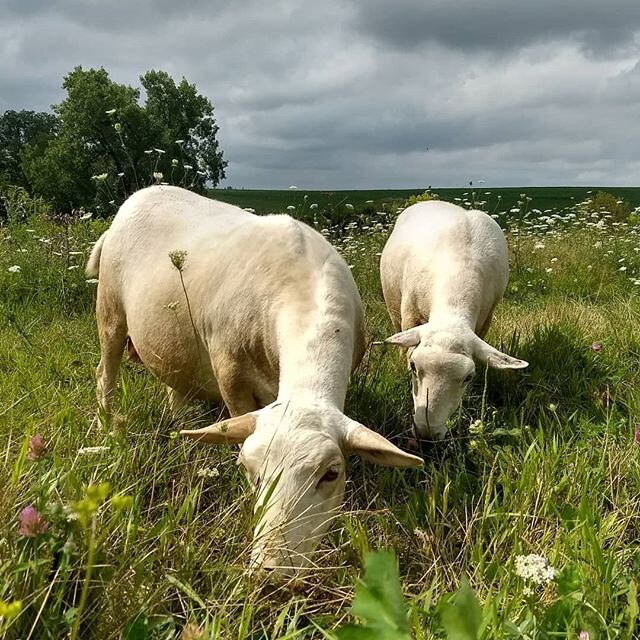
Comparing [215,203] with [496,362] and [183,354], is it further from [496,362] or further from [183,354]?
[496,362]

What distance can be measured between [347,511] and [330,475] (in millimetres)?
340

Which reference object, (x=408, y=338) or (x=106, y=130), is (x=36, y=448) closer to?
(x=408, y=338)

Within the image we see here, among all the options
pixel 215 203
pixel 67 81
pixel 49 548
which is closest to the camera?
pixel 49 548

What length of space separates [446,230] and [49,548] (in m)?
4.57

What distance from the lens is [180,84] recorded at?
1549 inches

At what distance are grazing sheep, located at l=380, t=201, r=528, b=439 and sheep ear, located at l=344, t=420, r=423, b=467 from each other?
108cm

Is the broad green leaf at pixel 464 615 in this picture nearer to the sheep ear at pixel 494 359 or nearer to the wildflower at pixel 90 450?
the wildflower at pixel 90 450

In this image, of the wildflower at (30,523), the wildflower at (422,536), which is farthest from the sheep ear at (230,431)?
the wildflower at (30,523)

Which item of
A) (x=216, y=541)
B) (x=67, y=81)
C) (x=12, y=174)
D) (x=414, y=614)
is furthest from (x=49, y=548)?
(x=12, y=174)

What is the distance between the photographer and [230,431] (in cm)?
265

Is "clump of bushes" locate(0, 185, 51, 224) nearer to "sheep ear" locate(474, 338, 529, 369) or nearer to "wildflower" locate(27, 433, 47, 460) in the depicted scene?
"sheep ear" locate(474, 338, 529, 369)

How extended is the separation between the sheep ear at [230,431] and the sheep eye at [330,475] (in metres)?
0.37

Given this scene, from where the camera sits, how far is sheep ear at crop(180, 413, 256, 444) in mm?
2656

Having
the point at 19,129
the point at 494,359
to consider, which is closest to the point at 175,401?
the point at 494,359
